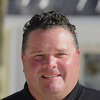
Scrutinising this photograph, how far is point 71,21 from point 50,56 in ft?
29.9

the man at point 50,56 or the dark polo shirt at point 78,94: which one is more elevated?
the man at point 50,56

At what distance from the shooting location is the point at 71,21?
10.8 m

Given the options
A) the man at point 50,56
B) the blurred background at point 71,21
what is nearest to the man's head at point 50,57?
the man at point 50,56

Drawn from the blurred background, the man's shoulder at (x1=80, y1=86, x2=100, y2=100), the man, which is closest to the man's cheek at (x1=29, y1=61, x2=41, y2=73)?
the man

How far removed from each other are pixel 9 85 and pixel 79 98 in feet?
29.7

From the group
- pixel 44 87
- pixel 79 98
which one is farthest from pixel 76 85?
pixel 44 87

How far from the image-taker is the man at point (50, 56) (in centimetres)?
172

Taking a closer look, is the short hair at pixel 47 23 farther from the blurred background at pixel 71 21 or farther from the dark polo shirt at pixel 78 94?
the blurred background at pixel 71 21

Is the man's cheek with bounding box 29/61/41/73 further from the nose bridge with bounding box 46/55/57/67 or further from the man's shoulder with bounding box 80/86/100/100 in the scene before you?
the man's shoulder with bounding box 80/86/100/100

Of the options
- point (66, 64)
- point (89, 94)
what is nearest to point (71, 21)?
point (89, 94)

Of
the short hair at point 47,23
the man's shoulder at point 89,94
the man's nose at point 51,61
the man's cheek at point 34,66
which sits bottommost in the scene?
the man's shoulder at point 89,94

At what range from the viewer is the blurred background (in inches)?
427

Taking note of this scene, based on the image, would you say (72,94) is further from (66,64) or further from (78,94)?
(66,64)

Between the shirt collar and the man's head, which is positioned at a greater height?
the man's head
